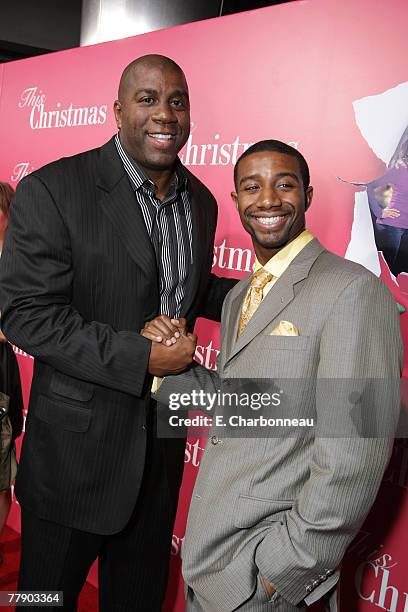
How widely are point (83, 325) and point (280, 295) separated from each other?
→ 0.61m

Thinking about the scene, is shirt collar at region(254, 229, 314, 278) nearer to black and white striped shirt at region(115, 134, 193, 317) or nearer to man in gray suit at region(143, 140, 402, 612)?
man in gray suit at region(143, 140, 402, 612)

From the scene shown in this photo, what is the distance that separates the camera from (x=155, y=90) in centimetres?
199

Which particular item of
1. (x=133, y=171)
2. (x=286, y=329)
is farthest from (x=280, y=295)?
(x=133, y=171)

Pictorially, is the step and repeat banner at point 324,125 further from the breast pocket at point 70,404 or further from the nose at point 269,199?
the breast pocket at point 70,404

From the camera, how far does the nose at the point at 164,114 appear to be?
1969 millimetres

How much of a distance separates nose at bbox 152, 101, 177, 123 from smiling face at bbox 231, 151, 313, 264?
0.37 metres

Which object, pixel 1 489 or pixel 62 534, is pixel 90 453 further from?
pixel 1 489

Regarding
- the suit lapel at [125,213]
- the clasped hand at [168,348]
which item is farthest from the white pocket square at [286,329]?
the suit lapel at [125,213]

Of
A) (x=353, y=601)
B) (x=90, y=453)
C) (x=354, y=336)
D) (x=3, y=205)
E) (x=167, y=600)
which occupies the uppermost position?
(x=3, y=205)

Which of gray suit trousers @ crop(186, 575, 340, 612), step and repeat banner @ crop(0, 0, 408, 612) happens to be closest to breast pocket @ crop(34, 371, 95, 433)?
gray suit trousers @ crop(186, 575, 340, 612)

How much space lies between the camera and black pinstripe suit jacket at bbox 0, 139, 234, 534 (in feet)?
6.19

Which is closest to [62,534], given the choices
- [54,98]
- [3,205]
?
[3,205]

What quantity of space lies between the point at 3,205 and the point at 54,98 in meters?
1.12

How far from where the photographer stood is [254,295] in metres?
1.72
